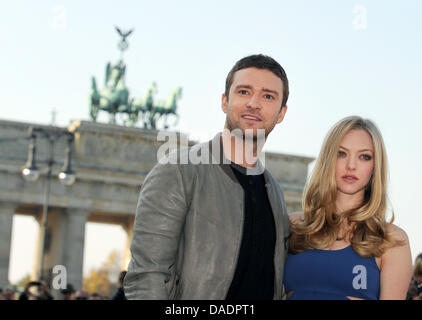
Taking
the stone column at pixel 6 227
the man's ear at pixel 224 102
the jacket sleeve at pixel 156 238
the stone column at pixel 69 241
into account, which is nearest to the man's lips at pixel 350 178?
the man's ear at pixel 224 102

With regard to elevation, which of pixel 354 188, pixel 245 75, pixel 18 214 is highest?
pixel 245 75

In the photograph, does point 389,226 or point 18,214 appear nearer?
point 389,226

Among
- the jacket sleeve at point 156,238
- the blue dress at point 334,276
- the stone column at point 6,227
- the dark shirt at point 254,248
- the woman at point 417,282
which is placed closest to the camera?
the jacket sleeve at point 156,238

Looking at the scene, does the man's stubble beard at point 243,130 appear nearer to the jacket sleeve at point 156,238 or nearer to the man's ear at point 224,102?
the man's ear at point 224,102

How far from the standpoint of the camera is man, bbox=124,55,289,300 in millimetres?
4824

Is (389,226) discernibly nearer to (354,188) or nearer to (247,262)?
(354,188)

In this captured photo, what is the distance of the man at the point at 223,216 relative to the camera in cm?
482

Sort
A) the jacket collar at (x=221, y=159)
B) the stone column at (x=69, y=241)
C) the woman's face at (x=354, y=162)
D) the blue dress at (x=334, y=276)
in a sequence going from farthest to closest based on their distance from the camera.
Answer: the stone column at (x=69, y=241) < the woman's face at (x=354, y=162) < the jacket collar at (x=221, y=159) < the blue dress at (x=334, y=276)

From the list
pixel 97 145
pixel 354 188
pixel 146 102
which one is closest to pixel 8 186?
pixel 97 145

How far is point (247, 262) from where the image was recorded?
498 cm
